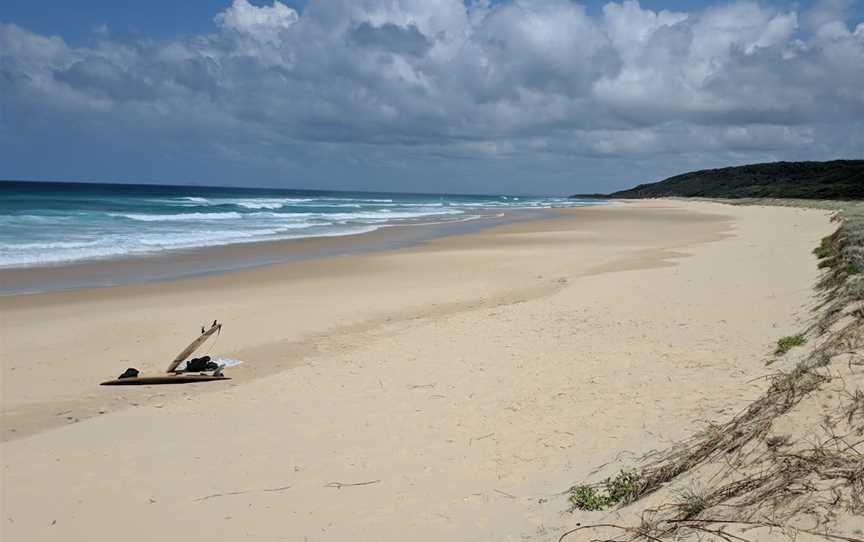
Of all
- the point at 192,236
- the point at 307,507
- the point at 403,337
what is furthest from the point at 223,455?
the point at 192,236

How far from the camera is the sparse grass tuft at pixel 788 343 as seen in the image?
6.55 meters

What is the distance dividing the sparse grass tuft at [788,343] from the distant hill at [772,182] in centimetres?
5418

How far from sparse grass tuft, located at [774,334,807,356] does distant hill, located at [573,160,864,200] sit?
178 feet

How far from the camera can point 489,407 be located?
19.3 feet

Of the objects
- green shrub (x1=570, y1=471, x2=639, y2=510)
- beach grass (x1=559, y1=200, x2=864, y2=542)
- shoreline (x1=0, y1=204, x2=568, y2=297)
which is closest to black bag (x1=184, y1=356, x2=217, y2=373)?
green shrub (x1=570, y1=471, x2=639, y2=510)

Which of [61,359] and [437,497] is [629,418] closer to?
[437,497]

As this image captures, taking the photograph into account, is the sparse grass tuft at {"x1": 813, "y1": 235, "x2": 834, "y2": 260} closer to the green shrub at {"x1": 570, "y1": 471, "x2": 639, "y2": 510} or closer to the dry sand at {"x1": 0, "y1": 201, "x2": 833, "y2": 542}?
the dry sand at {"x1": 0, "y1": 201, "x2": 833, "y2": 542}

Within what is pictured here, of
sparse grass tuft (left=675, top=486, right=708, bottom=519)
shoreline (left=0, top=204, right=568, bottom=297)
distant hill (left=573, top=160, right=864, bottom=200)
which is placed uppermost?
distant hill (left=573, top=160, right=864, bottom=200)

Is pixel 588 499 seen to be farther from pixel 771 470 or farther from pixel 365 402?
pixel 365 402

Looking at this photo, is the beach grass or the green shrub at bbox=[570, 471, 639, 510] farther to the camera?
the green shrub at bbox=[570, 471, 639, 510]

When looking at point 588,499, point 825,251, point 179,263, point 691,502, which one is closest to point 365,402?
point 588,499

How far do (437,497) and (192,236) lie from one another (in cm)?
2379

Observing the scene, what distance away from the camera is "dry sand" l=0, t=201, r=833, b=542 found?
422cm

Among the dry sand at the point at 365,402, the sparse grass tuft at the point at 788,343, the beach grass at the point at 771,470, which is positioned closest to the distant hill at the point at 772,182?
the dry sand at the point at 365,402
